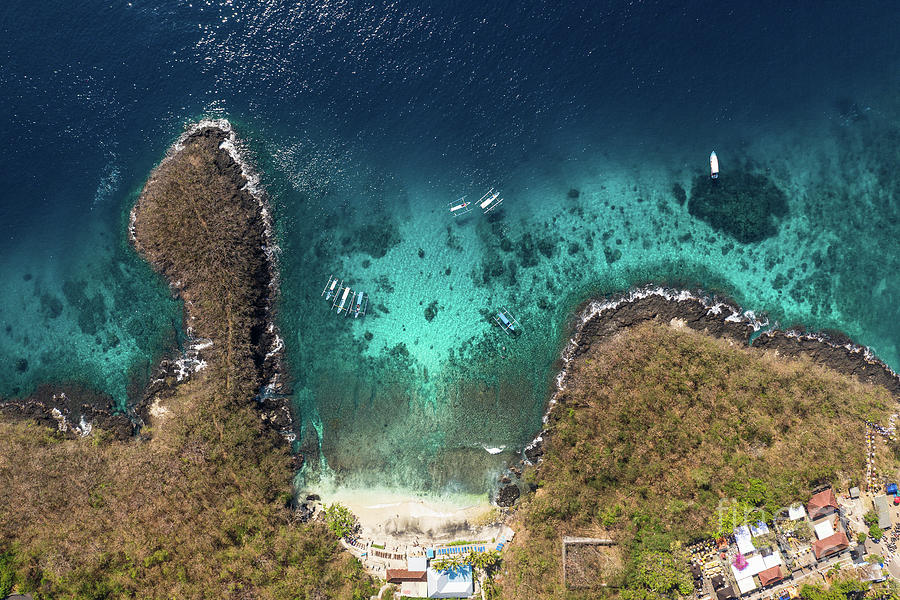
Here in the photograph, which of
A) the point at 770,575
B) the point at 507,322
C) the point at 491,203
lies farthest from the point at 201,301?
the point at 770,575

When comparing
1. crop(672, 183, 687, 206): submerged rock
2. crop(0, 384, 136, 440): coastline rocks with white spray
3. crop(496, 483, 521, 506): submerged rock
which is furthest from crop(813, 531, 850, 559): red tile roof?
crop(0, 384, 136, 440): coastline rocks with white spray

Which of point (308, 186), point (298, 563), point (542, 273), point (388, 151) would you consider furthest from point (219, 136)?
point (298, 563)

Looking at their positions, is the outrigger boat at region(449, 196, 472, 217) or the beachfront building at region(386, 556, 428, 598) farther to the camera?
the outrigger boat at region(449, 196, 472, 217)

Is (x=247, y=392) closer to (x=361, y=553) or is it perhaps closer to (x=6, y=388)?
(x=361, y=553)

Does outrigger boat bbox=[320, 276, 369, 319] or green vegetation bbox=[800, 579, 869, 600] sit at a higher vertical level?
outrigger boat bbox=[320, 276, 369, 319]

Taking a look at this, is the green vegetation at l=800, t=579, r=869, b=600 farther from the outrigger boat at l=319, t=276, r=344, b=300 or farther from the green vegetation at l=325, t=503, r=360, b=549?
the outrigger boat at l=319, t=276, r=344, b=300

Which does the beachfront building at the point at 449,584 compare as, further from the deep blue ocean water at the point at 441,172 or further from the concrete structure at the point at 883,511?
the concrete structure at the point at 883,511

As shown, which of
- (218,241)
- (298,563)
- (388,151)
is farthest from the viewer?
(388,151)
